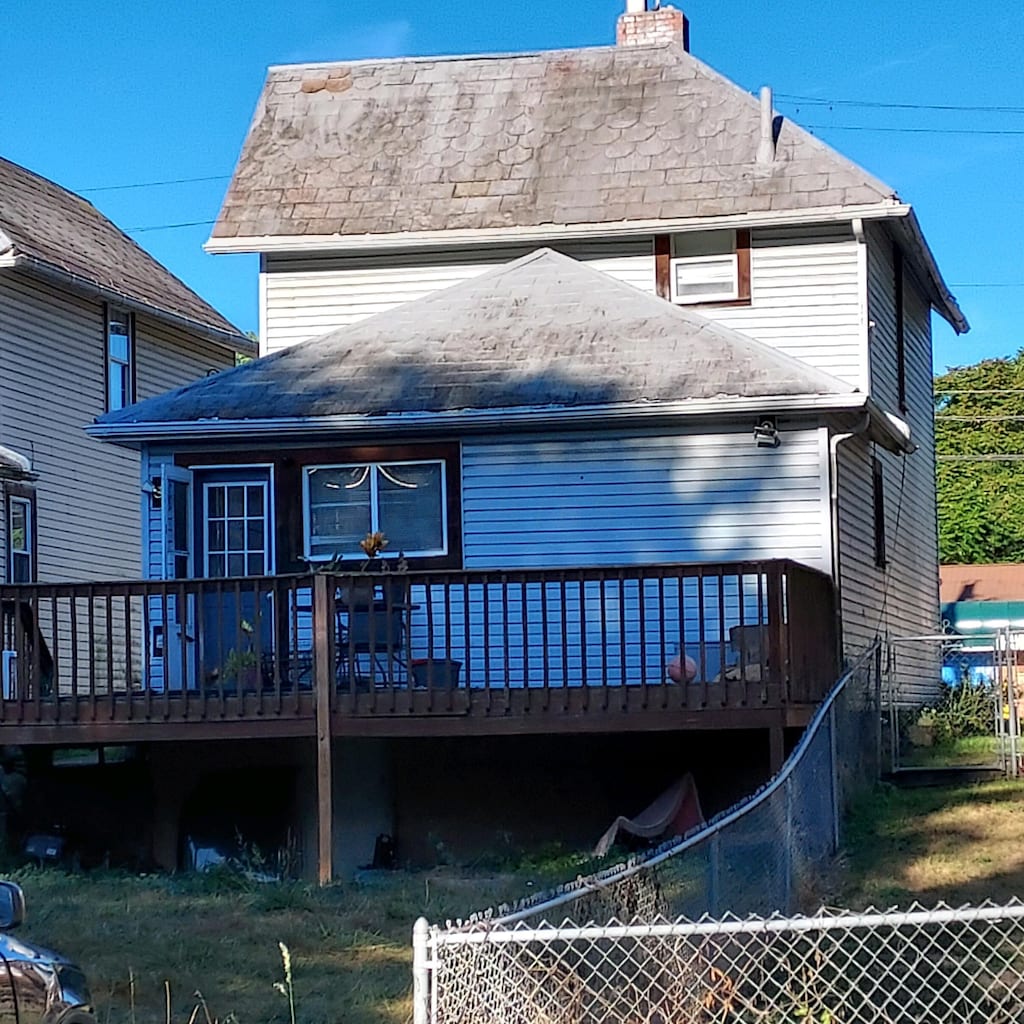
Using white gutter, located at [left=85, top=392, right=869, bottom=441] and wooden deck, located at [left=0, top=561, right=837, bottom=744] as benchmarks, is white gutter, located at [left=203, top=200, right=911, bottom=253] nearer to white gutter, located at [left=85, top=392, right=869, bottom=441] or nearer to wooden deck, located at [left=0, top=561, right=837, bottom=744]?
white gutter, located at [left=85, top=392, right=869, bottom=441]

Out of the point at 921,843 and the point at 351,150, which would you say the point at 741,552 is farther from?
the point at 351,150

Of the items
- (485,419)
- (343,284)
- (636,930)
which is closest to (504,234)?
(343,284)

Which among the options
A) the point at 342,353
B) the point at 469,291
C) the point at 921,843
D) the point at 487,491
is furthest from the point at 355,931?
the point at 469,291

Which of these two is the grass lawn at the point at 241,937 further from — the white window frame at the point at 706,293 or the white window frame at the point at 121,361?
the white window frame at the point at 121,361

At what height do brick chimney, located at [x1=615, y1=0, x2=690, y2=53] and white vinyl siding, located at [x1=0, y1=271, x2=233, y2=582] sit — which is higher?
brick chimney, located at [x1=615, y1=0, x2=690, y2=53]

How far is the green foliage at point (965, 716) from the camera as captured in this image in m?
18.8

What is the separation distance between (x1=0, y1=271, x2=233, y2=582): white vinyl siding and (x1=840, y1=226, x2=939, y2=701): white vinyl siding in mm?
10140

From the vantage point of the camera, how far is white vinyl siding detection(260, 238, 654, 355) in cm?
1833

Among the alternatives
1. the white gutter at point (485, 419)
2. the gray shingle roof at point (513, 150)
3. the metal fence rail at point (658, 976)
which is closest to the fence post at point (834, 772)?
the white gutter at point (485, 419)

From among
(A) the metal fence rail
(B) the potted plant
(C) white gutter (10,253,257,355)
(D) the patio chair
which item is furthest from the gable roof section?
(A) the metal fence rail

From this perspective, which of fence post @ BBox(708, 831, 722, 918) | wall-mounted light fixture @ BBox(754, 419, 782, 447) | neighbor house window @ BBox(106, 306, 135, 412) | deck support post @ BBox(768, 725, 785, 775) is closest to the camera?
fence post @ BBox(708, 831, 722, 918)

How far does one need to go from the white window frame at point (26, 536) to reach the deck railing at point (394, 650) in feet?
25.6

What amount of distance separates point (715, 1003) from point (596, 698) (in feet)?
21.4

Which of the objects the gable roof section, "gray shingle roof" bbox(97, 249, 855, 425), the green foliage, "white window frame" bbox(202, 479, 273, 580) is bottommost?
the green foliage
